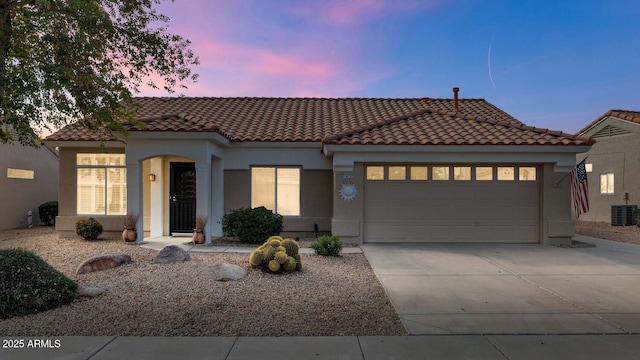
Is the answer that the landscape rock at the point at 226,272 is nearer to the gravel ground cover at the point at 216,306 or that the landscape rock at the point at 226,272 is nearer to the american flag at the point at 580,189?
the gravel ground cover at the point at 216,306

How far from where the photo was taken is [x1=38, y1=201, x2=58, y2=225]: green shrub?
1742cm

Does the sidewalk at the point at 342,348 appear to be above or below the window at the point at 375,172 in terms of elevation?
below

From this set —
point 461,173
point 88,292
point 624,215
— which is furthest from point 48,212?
point 624,215

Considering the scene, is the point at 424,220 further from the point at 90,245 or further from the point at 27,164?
the point at 27,164

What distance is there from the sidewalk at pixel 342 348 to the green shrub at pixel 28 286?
0.81m

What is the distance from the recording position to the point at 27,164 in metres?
17.8

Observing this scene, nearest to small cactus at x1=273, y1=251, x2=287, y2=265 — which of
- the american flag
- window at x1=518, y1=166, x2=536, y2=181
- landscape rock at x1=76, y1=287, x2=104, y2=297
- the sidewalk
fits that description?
the sidewalk

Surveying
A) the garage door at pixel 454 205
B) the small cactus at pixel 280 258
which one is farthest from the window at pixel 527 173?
the small cactus at pixel 280 258

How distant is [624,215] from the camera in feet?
57.9

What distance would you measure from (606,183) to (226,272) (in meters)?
20.9

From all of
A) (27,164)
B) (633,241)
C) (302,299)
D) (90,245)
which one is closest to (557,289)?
(302,299)

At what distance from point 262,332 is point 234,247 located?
605 cm

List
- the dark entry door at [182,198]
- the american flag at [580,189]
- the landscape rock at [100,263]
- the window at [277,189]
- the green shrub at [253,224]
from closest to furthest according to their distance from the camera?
the landscape rock at [100,263]
the american flag at [580,189]
the green shrub at [253,224]
the window at [277,189]
the dark entry door at [182,198]

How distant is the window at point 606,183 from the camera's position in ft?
64.0
